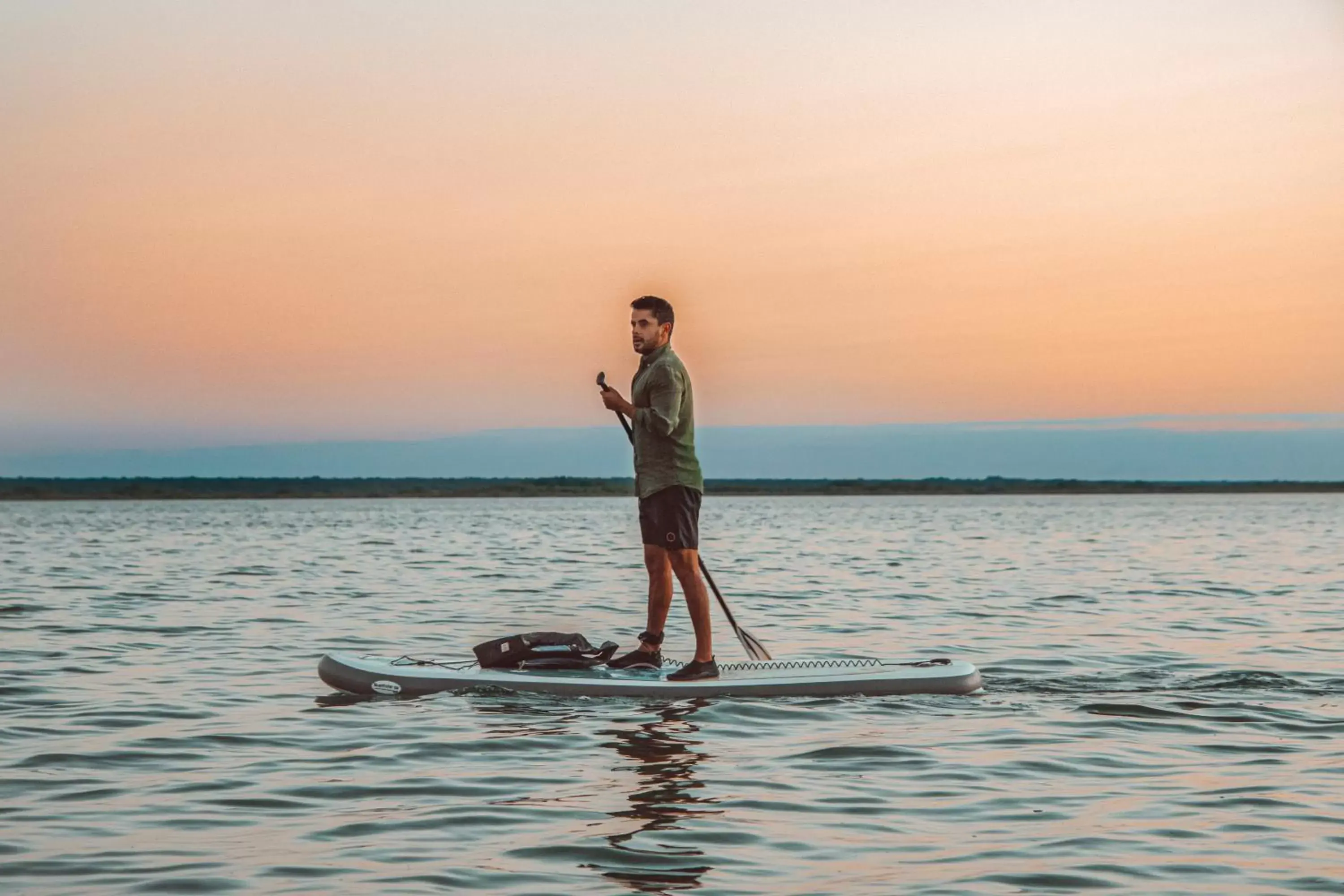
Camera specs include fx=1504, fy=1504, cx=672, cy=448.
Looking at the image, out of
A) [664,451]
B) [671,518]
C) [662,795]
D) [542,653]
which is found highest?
[664,451]

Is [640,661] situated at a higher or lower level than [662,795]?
higher

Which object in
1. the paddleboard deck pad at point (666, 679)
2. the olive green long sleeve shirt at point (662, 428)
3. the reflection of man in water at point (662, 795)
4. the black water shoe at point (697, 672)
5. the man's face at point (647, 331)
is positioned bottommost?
the reflection of man in water at point (662, 795)

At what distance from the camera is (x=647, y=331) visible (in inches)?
371

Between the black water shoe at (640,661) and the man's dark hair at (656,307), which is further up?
the man's dark hair at (656,307)

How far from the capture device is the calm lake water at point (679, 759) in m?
5.73

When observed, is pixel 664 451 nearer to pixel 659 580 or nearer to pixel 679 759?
pixel 659 580

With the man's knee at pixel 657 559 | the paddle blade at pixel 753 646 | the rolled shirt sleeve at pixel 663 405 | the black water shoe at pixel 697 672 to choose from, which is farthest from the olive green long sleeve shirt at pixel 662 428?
the paddle blade at pixel 753 646

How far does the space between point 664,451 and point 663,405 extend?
1.16ft

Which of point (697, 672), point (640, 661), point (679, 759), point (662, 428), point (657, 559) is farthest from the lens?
point (640, 661)

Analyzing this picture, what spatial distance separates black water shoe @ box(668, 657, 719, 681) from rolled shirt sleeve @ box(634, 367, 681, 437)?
1.58 meters

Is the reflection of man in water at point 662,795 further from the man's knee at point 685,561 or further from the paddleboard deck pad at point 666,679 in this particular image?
the man's knee at point 685,561

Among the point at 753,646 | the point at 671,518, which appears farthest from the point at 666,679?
the point at 753,646

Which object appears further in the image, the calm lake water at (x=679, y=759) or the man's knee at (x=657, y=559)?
the man's knee at (x=657, y=559)

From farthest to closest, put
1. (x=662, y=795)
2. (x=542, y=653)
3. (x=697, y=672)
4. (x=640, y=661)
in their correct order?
(x=542, y=653)
(x=640, y=661)
(x=697, y=672)
(x=662, y=795)
